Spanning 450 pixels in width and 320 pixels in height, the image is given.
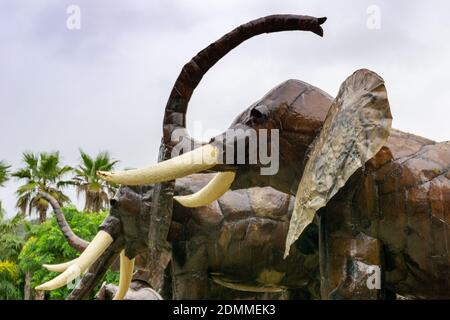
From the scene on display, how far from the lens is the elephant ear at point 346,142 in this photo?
359 centimetres

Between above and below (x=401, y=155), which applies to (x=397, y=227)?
below

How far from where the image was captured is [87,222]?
1831 cm

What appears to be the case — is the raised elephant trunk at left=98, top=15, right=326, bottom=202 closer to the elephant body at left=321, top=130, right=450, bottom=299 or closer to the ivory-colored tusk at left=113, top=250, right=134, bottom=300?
the elephant body at left=321, top=130, right=450, bottom=299

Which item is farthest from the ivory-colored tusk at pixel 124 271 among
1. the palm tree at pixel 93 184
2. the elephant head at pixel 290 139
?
the palm tree at pixel 93 184

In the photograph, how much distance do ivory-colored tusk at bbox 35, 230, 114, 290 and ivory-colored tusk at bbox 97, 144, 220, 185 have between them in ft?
5.58

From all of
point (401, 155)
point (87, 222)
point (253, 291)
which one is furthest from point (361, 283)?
point (87, 222)

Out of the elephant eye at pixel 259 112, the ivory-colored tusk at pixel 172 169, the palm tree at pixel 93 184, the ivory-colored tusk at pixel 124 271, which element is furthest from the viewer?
the palm tree at pixel 93 184

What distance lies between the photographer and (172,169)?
152 inches

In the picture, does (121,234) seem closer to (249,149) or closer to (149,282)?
(149,282)


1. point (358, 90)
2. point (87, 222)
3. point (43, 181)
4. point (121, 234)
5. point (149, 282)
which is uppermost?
point (43, 181)

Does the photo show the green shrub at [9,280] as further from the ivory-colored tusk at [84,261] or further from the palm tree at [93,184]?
the ivory-colored tusk at [84,261]

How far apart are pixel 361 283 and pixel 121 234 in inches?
104

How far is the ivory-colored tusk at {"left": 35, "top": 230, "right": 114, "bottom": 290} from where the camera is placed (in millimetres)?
5169

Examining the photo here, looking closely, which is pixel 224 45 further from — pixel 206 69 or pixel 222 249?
pixel 222 249
